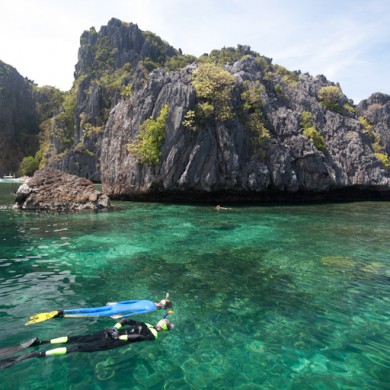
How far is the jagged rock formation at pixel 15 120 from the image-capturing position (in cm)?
10212

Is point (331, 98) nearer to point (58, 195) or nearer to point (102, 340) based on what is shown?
point (58, 195)

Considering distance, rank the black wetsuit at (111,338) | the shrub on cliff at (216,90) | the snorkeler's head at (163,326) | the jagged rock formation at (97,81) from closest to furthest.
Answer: the black wetsuit at (111,338), the snorkeler's head at (163,326), the shrub on cliff at (216,90), the jagged rock formation at (97,81)

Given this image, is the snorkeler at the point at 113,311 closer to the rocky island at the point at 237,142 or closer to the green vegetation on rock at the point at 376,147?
the rocky island at the point at 237,142

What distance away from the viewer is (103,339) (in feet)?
21.9

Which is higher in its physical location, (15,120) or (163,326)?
(15,120)

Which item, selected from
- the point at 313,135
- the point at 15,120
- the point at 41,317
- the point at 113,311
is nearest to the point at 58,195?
the point at 41,317

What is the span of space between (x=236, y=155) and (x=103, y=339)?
26797 millimetres

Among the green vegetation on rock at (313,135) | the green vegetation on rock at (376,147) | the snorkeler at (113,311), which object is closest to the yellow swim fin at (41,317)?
the snorkeler at (113,311)

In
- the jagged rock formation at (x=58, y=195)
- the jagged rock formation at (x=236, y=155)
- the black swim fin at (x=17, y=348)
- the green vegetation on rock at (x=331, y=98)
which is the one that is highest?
the green vegetation on rock at (x=331, y=98)

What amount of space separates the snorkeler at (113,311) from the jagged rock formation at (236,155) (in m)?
22.5

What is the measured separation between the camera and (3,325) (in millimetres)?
7297

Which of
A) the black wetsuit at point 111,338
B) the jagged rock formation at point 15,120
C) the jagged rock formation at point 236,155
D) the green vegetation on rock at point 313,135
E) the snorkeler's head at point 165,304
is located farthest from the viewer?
the jagged rock formation at point 15,120

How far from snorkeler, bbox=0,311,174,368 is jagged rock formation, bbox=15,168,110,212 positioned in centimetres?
2046

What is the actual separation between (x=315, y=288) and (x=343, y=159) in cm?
3394
